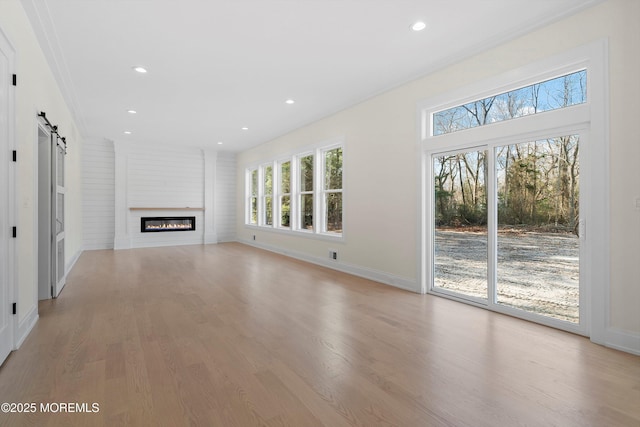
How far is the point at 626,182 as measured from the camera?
258 centimetres

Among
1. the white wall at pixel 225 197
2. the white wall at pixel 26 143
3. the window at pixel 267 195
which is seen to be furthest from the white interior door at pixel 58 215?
the white wall at pixel 225 197

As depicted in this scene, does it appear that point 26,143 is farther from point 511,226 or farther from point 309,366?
point 511,226

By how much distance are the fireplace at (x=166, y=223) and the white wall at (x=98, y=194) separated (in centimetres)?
75

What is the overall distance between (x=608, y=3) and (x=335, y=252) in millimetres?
4523

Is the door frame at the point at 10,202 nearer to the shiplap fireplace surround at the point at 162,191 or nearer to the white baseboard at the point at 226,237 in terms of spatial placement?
the shiplap fireplace surround at the point at 162,191

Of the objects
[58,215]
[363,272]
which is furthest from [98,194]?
[363,272]

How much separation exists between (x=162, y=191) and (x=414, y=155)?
738 cm

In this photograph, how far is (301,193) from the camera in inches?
278

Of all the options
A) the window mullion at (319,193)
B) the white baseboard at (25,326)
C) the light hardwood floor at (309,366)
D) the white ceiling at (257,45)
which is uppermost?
the white ceiling at (257,45)

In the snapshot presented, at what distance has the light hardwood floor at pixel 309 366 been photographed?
5.80 ft

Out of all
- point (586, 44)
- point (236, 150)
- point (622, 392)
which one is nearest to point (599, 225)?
point (622, 392)

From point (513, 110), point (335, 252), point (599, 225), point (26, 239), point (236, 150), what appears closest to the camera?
point (599, 225)

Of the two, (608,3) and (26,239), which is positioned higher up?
(608,3)

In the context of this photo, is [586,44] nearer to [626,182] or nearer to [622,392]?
[626,182]
